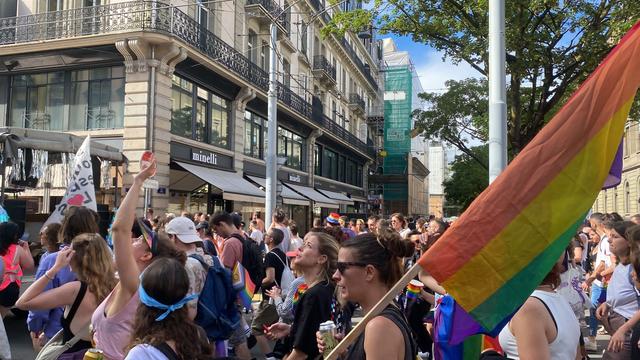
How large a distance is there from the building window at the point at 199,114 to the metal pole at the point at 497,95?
13.2 metres

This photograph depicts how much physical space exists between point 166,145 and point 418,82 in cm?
5767

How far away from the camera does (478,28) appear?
39.1ft

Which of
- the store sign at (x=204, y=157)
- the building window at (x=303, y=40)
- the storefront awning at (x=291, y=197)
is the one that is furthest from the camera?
the building window at (x=303, y=40)

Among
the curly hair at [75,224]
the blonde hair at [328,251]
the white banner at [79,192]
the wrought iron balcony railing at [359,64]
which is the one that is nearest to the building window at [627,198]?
the wrought iron balcony railing at [359,64]

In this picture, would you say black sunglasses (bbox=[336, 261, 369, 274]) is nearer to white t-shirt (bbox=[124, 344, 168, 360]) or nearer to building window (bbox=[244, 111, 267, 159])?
white t-shirt (bbox=[124, 344, 168, 360])

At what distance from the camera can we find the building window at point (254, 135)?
2389cm

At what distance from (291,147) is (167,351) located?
28.3 meters

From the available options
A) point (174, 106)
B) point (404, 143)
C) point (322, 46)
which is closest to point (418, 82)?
point (404, 143)

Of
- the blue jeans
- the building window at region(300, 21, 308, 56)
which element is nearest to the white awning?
the building window at region(300, 21, 308, 56)

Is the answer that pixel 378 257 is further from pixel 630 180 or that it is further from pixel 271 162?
pixel 630 180

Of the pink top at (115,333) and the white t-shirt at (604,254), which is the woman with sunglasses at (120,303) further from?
the white t-shirt at (604,254)

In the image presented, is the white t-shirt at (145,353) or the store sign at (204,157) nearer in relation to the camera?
the white t-shirt at (145,353)

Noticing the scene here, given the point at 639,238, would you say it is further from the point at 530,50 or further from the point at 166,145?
the point at 166,145

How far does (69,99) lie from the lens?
18125mm
